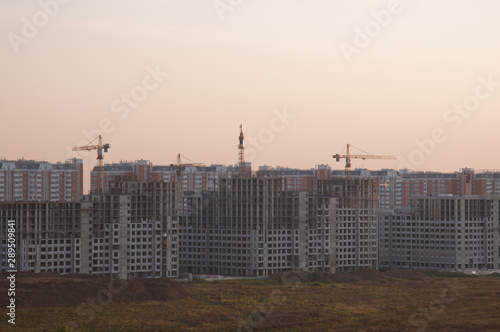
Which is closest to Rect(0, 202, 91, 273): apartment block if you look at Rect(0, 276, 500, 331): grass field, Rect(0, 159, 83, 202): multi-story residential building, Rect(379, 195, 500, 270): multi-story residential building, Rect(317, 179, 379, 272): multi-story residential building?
Rect(0, 276, 500, 331): grass field

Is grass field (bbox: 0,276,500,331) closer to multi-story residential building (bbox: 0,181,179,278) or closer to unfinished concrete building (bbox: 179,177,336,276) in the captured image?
multi-story residential building (bbox: 0,181,179,278)

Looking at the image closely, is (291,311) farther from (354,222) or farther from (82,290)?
(354,222)

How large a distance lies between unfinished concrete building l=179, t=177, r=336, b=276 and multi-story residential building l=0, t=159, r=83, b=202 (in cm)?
7198

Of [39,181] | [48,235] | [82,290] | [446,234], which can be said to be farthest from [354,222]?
[39,181]

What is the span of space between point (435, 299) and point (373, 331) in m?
21.3

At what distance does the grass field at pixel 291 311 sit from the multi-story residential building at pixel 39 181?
95139 millimetres

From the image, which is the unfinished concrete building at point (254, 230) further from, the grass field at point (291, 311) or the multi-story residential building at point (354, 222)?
the grass field at point (291, 311)

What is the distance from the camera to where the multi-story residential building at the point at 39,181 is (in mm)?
184750

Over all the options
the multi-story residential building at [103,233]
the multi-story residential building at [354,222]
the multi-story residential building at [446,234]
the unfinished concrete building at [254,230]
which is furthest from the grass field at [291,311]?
the multi-story residential building at [446,234]

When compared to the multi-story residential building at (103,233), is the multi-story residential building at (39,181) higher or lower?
higher

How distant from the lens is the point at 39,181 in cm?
18762

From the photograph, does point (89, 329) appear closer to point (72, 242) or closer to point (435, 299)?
point (72, 242)

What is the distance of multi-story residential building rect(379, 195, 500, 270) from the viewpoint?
411 ft

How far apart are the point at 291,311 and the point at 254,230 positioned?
3186 centimetres
